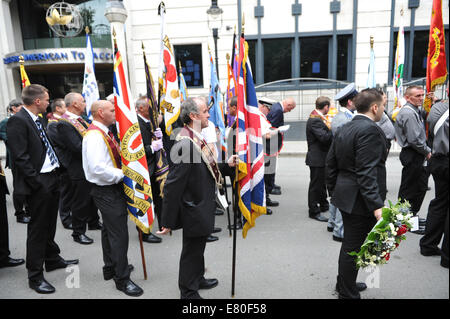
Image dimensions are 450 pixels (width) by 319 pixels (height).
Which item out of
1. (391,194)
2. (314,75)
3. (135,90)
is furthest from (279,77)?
(391,194)

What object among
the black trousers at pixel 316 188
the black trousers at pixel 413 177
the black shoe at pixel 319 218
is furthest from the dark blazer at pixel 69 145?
the black trousers at pixel 413 177

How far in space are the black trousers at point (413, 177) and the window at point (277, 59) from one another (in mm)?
10855

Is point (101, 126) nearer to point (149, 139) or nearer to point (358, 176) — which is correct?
point (149, 139)

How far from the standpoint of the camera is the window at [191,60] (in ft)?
48.0

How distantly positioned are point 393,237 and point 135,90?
14.2m

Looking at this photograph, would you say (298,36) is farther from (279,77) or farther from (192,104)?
(192,104)

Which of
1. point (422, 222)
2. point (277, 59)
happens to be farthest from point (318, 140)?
point (277, 59)

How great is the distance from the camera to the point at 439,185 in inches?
143

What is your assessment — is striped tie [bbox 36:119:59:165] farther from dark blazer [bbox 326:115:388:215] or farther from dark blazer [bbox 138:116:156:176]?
dark blazer [bbox 326:115:388:215]

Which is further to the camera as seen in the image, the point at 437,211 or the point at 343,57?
the point at 343,57

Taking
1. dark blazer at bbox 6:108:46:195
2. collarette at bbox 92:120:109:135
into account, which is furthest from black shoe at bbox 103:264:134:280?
collarette at bbox 92:120:109:135

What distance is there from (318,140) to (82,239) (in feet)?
12.8

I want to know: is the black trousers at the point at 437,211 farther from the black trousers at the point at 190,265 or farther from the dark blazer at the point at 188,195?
the black trousers at the point at 190,265

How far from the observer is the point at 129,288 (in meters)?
3.29
